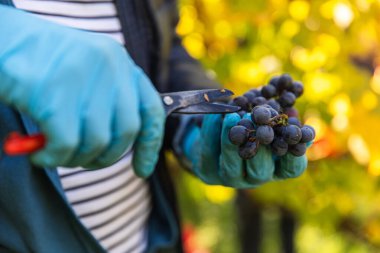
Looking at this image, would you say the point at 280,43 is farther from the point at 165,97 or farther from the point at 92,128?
the point at 92,128

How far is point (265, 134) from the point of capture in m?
0.70

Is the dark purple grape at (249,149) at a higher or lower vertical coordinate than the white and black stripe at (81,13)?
lower

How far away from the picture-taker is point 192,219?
7.75 ft

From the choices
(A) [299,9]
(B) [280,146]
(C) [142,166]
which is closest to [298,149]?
(B) [280,146]

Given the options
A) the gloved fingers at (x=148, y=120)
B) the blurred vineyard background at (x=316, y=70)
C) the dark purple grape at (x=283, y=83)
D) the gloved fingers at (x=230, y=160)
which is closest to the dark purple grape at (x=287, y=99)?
the dark purple grape at (x=283, y=83)

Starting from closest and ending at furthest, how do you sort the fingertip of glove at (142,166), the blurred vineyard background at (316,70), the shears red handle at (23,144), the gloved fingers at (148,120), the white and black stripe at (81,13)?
the shears red handle at (23,144) < the gloved fingers at (148,120) < the fingertip of glove at (142,166) < the white and black stripe at (81,13) < the blurred vineyard background at (316,70)

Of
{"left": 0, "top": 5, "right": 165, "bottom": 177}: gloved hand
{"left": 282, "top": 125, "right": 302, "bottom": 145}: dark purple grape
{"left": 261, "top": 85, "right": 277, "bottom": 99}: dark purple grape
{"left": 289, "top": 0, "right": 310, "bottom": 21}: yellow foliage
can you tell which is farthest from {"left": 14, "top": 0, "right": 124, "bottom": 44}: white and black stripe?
{"left": 289, "top": 0, "right": 310, "bottom": 21}: yellow foliage

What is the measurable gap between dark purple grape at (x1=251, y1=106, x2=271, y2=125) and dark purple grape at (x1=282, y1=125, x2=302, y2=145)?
1.2 inches

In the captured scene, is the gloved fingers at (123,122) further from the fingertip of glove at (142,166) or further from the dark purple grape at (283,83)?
the dark purple grape at (283,83)

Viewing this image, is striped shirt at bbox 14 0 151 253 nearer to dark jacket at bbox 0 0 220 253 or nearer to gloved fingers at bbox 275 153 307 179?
dark jacket at bbox 0 0 220 253

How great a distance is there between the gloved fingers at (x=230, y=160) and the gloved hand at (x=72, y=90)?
146mm

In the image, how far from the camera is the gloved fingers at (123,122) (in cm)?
61

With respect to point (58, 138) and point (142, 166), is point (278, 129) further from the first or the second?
point (58, 138)

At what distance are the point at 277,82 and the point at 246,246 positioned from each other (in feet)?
4.68
